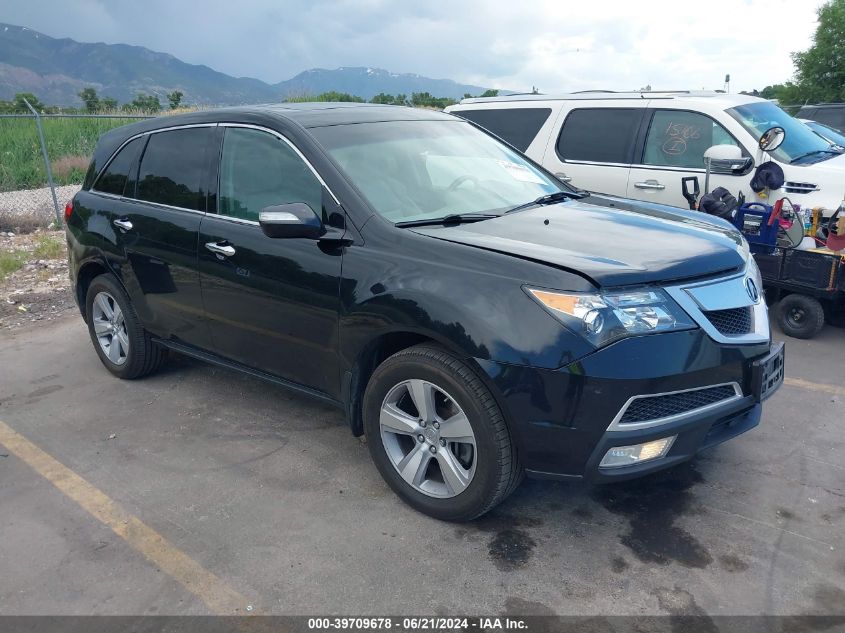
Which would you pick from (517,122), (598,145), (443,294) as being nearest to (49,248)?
(517,122)

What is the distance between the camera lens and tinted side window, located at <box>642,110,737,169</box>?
255 inches

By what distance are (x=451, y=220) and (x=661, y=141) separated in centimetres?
407

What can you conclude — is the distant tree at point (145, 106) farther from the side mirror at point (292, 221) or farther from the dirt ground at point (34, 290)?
the side mirror at point (292, 221)

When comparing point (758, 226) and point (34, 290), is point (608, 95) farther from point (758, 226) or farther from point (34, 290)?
point (34, 290)

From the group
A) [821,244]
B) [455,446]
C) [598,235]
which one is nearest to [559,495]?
[455,446]

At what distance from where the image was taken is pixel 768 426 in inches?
163

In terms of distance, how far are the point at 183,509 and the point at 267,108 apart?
7.31ft

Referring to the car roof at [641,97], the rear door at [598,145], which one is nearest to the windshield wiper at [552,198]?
the rear door at [598,145]

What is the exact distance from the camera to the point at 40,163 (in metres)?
14.8

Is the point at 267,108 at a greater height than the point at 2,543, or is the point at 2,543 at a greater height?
the point at 267,108

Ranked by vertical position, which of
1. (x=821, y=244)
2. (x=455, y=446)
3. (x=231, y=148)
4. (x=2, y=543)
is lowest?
(x=2, y=543)

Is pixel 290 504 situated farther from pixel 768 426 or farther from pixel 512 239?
pixel 768 426

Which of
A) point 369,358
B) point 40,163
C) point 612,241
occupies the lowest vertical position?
point 40,163

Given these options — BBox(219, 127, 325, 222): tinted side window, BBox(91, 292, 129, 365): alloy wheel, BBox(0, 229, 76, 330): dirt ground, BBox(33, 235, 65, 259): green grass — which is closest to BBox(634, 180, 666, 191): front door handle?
BBox(219, 127, 325, 222): tinted side window
